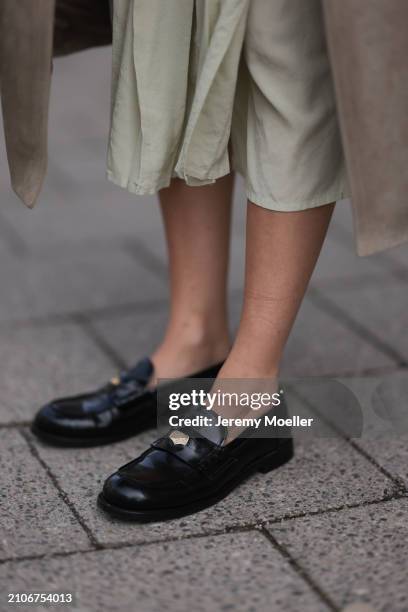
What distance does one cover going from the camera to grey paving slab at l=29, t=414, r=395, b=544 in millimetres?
1607

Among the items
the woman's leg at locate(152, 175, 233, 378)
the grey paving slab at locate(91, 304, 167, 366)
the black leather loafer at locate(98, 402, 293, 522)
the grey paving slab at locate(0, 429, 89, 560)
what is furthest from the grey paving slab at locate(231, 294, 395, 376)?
the grey paving slab at locate(0, 429, 89, 560)

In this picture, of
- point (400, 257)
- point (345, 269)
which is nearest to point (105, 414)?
point (345, 269)

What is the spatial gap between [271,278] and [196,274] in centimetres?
31

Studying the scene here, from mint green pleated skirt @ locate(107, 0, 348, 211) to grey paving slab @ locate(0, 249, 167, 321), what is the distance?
3.48ft

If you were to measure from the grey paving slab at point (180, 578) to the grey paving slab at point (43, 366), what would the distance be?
0.61m

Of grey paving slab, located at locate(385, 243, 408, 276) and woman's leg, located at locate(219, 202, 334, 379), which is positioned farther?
grey paving slab, located at locate(385, 243, 408, 276)

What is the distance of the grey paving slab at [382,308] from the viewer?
2.46 m

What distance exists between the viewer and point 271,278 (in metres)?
1.67

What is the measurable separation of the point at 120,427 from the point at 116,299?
0.91m

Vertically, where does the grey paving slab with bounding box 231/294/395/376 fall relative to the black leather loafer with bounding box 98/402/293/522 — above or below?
below

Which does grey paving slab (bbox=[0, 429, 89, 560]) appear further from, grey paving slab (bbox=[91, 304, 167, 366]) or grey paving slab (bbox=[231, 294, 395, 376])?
grey paving slab (bbox=[231, 294, 395, 376])

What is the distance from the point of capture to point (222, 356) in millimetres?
1997

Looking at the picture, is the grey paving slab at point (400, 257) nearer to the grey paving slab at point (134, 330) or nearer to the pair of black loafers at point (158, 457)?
the grey paving slab at point (134, 330)

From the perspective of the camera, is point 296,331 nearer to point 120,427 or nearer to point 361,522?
point 120,427
